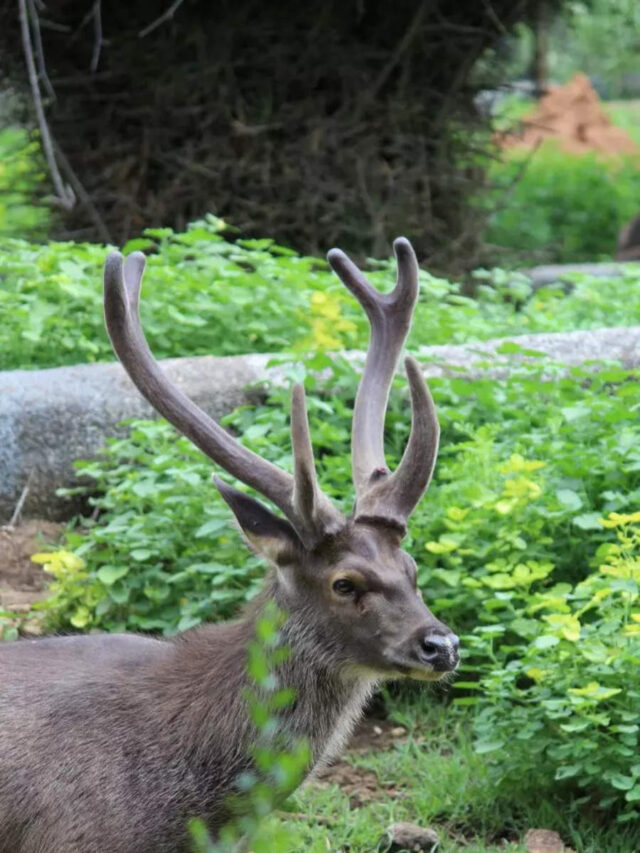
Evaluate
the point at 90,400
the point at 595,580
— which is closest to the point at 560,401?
the point at 595,580

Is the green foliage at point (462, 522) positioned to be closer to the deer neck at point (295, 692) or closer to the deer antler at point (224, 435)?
the deer neck at point (295, 692)

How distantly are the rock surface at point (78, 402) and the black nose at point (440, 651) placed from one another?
243 centimetres

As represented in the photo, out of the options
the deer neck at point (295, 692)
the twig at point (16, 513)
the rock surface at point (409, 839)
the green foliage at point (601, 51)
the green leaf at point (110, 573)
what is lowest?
the green foliage at point (601, 51)

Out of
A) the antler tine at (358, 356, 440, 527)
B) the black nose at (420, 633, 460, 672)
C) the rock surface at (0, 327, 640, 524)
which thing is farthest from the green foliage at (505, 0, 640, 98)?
the black nose at (420, 633, 460, 672)

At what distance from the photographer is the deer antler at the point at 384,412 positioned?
153 inches

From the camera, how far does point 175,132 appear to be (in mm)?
9922

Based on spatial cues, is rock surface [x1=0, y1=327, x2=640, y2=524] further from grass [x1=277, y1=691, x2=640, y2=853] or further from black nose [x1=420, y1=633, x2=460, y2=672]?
black nose [x1=420, y1=633, x2=460, y2=672]

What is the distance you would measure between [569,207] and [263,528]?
46.1ft

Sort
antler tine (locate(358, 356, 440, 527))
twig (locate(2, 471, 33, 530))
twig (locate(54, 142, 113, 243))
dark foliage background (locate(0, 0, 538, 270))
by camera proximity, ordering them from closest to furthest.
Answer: antler tine (locate(358, 356, 440, 527)), twig (locate(2, 471, 33, 530)), twig (locate(54, 142, 113, 243)), dark foliage background (locate(0, 0, 538, 270))

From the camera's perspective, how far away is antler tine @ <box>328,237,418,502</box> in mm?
4250

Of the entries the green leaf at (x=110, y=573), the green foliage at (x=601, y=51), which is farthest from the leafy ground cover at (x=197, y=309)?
the green foliage at (x=601, y=51)

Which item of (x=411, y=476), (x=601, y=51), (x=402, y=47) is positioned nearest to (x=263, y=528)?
(x=411, y=476)

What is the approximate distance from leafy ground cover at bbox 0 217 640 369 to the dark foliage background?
8.88 feet

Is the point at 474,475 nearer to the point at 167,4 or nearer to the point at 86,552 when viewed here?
the point at 86,552
